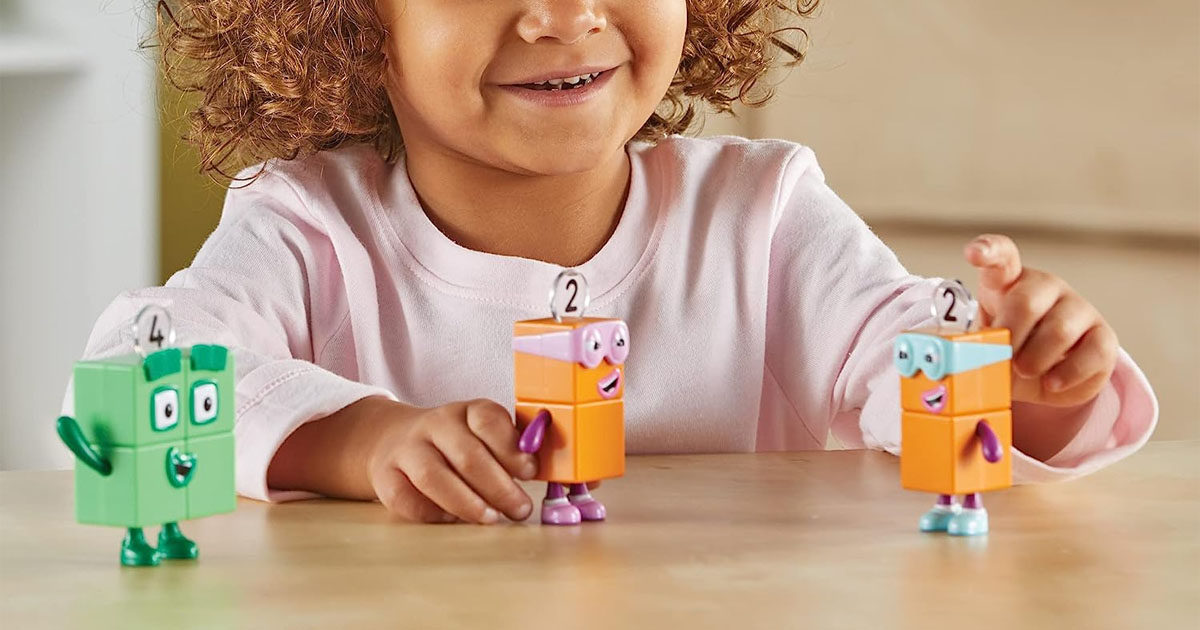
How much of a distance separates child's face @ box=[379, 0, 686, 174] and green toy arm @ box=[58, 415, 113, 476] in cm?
37

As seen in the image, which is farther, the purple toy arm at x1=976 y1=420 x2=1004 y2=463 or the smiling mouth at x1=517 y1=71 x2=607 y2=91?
the smiling mouth at x1=517 y1=71 x2=607 y2=91

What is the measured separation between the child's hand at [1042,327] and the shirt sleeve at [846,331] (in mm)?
31

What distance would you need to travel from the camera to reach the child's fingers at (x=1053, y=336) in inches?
25.8

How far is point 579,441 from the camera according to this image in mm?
596

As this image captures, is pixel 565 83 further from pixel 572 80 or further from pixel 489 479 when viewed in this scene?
pixel 489 479

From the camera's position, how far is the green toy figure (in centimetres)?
53

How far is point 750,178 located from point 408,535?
17.9 inches

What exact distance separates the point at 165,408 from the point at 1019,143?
1286 mm

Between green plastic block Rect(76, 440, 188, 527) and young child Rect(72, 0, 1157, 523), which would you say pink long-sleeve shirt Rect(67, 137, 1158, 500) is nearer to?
young child Rect(72, 0, 1157, 523)

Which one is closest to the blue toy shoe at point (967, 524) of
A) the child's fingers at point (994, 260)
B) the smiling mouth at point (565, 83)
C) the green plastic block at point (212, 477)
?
the child's fingers at point (994, 260)

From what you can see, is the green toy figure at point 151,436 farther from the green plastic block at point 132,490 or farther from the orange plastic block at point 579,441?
the orange plastic block at point 579,441

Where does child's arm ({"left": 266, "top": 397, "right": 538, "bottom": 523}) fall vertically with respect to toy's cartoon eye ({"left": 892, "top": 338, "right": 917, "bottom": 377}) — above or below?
below

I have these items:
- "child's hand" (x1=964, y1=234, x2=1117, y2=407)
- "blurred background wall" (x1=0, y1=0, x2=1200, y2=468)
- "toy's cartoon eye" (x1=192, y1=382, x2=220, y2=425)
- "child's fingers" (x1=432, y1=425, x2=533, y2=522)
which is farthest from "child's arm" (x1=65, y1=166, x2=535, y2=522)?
"blurred background wall" (x1=0, y1=0, x2=1200, y2=468)

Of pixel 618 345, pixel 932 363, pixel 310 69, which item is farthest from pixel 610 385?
pixel 310 69
